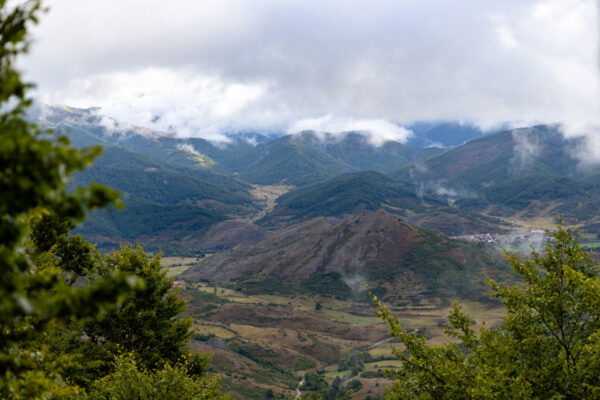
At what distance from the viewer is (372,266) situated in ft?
512

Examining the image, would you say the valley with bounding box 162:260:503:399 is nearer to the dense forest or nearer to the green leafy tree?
the dense forest

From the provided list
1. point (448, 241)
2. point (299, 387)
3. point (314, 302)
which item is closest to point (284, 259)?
point (314, 302)

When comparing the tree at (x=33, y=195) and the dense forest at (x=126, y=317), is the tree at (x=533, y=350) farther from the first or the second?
the tree at (x=33, y=195)

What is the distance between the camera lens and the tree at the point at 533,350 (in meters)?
13.9

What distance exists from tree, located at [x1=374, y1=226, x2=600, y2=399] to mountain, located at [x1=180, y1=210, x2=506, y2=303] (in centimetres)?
12405

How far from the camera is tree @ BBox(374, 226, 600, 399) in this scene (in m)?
13.9

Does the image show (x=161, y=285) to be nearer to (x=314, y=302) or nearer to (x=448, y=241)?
(x=314, y=302)

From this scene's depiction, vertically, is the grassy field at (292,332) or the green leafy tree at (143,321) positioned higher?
the green leafy tree at (143,321)

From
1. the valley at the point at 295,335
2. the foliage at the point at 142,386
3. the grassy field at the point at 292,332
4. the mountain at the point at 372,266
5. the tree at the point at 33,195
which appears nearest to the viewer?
the tree at the point at 33,195

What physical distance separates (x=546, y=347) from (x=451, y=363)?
3.74 m

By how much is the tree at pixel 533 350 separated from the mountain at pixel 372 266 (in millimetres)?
124048

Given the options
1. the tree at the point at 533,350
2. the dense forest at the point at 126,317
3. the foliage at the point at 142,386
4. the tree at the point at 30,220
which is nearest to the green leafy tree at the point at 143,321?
the dense forest at the point at 126,317

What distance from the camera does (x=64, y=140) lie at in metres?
4.99

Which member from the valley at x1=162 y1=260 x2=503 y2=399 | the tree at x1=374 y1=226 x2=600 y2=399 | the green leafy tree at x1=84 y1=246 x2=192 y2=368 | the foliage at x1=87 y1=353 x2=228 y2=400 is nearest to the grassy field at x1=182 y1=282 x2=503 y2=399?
the valley at x1=162 y1=260 x2=503 y2=399
